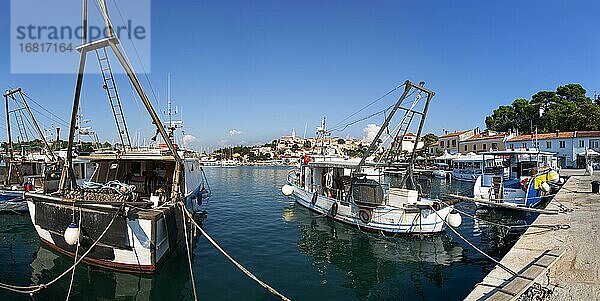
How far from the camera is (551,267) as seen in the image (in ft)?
23.2

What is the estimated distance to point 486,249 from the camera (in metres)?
13.2

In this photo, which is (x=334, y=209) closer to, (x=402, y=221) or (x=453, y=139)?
(x=402, y=221)

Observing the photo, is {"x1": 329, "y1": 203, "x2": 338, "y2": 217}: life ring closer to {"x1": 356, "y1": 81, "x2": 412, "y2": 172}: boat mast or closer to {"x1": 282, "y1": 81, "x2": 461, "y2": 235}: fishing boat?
{"x1": 282, "y1": 81, "x2": 461, "y2": 235}: fishing boat

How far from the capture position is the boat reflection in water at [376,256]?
10.0 metres

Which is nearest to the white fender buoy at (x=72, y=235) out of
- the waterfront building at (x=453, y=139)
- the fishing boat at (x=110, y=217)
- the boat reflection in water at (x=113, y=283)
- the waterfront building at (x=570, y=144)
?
the fishing boat at (x=110, y=217)

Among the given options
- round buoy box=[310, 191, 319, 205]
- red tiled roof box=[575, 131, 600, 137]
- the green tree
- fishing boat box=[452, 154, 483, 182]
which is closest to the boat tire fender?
round buoy box=[310, 191, 319, 205]

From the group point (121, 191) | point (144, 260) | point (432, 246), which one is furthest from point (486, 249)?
point (121, 191)

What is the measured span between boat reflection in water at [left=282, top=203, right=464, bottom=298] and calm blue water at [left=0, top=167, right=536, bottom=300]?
0.03m

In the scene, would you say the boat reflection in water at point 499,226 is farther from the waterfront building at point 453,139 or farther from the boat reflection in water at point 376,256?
the waterfront building at point 453,139

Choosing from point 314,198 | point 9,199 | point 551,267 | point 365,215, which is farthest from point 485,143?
point 9,199

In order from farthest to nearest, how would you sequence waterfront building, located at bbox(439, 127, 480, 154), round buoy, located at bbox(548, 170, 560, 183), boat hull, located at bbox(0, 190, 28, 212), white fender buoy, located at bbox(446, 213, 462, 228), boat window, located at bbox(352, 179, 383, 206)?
waterfront building, located at bbox(439, 127, 480, 154)
round buoy, located at bbox(548, 170, 560, 183)
boat hull, located at bbox(0, 190, 28, 212)
boat window, located at bbox(352, 179, 383, 206)
white fender buoy, located at bbox(446, 213, 462, 228)

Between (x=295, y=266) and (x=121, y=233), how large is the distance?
514 centimetres

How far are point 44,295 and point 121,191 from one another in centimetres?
290

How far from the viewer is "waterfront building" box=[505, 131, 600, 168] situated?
156 feet
